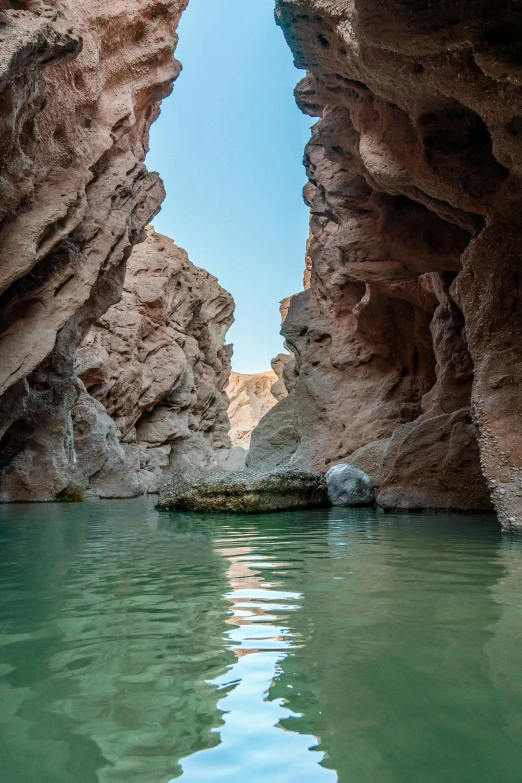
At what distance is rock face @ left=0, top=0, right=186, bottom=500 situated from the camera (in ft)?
20.0

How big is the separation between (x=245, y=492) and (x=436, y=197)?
4616 mm

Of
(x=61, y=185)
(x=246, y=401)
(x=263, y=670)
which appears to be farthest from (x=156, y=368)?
(x=246, y=401)

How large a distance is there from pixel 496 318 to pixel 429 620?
453cm

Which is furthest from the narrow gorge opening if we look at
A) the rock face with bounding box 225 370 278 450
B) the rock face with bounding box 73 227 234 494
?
the rock face with bounding box 225 370 278 450

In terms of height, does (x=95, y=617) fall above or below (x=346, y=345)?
below

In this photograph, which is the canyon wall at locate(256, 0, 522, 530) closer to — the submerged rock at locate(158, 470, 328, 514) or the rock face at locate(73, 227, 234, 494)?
the submerged rock at locate(158, 470, 328, 514)

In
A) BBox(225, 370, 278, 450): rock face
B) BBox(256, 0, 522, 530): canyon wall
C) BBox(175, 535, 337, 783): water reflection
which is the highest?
BBox(225, 370, 278, 450): rock face

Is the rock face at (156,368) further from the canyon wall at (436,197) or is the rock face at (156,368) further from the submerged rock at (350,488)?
the canyon wall at (436,197)

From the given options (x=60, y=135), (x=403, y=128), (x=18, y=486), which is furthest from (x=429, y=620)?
(x=18, y=486)

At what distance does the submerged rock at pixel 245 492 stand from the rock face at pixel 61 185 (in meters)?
2.96

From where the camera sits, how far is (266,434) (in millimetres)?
18547

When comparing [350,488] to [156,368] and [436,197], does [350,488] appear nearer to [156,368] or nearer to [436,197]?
[436,197]

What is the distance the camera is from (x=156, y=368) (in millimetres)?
25266

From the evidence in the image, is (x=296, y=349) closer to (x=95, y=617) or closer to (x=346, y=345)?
(x=346, y=345)
